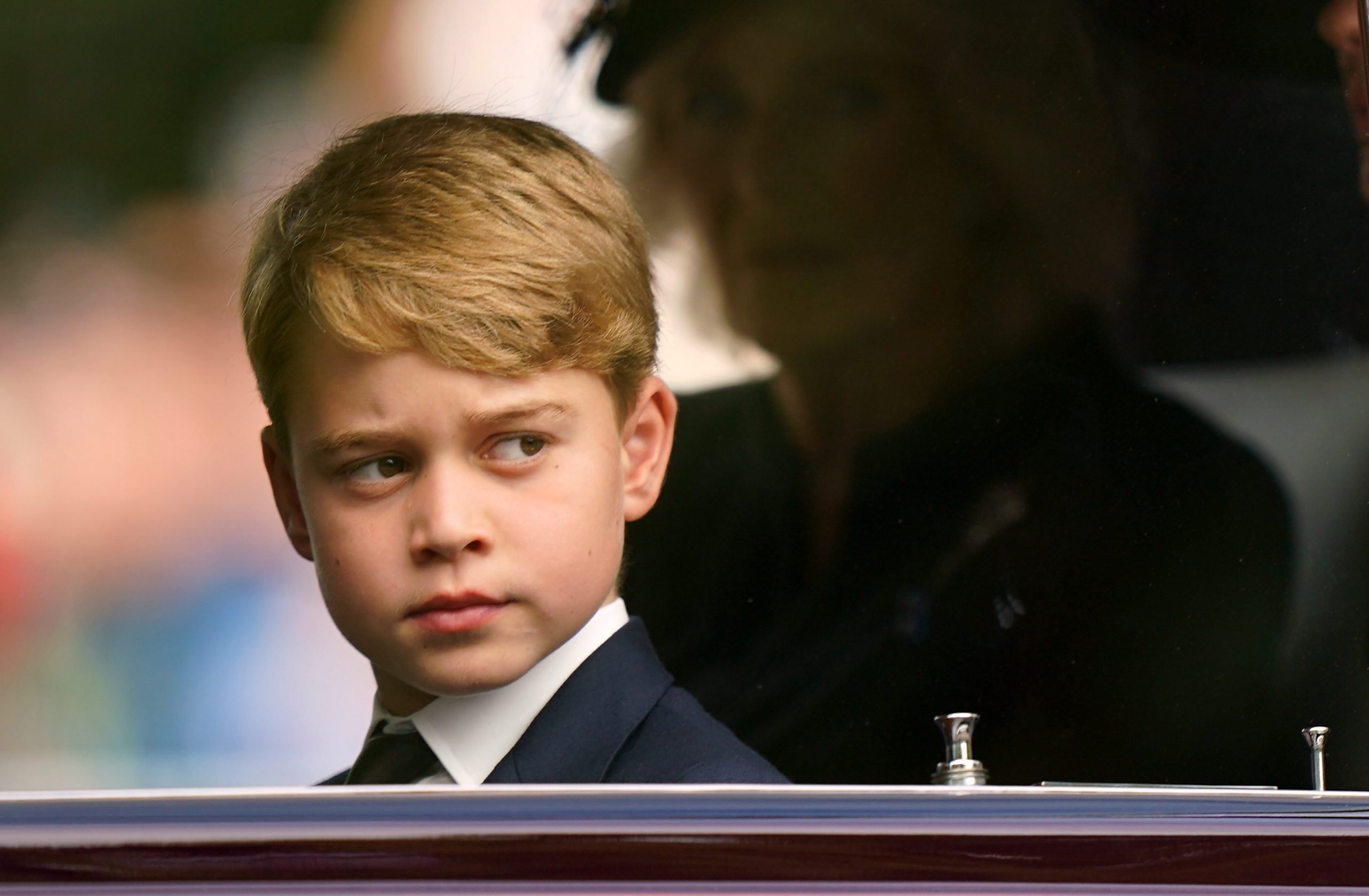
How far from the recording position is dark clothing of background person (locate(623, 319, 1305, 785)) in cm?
161

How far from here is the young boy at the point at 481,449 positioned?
1.25 m

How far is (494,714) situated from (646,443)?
0.28 metres

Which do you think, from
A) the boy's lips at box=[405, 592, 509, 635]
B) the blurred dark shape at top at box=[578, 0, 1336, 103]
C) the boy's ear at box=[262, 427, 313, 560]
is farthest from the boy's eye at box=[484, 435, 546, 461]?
the blurred dark shape at top at box=[578, 0, 1336, 103]

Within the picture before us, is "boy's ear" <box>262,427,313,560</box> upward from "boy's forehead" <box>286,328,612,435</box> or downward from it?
downward

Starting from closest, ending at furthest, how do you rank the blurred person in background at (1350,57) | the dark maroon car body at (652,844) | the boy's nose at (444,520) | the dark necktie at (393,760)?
the dark maroon car body at (652,844) → the boy's nose at (444,520) → the dark necktie at (393,760) → the blurred person in background at (1350,57)

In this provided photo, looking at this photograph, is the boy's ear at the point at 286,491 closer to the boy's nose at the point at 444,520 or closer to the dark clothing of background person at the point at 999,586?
the boy's nose at the point at 444,520

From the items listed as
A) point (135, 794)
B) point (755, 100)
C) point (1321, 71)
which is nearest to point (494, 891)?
point (135, 794)

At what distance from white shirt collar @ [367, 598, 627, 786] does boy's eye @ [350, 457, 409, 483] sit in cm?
20

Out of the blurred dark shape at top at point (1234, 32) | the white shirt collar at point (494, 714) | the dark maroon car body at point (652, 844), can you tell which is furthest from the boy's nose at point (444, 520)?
the blurred dark shape at top at point (1234, 32)

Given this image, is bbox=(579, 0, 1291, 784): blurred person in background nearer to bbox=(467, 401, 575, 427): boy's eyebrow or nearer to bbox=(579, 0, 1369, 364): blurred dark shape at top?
bbox=(579, 0, 1369, 364): blurred dark shape at top

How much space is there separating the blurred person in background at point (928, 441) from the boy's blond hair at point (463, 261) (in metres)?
0.29

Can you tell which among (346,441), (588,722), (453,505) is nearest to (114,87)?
(346,441)

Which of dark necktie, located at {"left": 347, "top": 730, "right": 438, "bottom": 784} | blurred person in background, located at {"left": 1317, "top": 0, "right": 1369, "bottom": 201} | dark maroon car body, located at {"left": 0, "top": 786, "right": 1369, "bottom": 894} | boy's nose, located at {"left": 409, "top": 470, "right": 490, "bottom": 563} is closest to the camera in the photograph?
dark maroon car body, located at {"left": 0, "top": 786, "right": 1369, "bottom": 894}

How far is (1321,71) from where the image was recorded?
5.24 feet
